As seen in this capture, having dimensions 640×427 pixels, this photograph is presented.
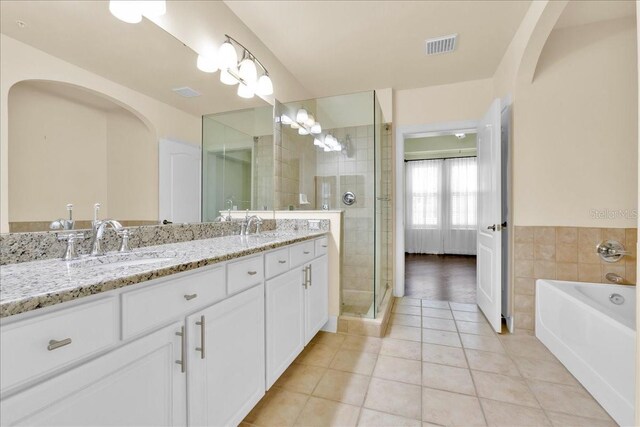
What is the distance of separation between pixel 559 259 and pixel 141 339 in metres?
2.89

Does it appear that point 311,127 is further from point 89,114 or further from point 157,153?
point 89,114

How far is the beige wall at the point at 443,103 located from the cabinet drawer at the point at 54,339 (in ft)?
11.2

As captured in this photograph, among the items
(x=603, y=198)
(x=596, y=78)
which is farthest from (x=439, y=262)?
(x=596, y=78)

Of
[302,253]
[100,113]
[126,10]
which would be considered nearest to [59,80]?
[100,113]

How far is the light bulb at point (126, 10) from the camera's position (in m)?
1.33

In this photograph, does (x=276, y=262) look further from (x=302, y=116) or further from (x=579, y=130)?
(x=579, y=130)

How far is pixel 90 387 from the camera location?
69 centimetres

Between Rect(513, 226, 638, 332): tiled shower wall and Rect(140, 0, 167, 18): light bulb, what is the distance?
2.92 meters

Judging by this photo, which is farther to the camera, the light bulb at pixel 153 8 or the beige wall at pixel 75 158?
the light bulb at pixel 153 8

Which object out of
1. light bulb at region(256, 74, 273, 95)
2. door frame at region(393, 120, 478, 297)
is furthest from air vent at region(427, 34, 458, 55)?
light bulb at region(256, 74, 273, 95)

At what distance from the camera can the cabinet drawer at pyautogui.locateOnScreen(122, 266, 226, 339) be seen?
0.79 meters

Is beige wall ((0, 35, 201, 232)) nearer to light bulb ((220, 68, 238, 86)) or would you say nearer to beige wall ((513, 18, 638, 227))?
light bulb ((220, 68, 238, 86))

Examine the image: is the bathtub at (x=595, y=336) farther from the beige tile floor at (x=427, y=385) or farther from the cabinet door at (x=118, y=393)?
the cabinet door at (x=118, y=393)

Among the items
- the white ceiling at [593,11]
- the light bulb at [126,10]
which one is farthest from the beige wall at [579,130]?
the light bulb at [126,10]
